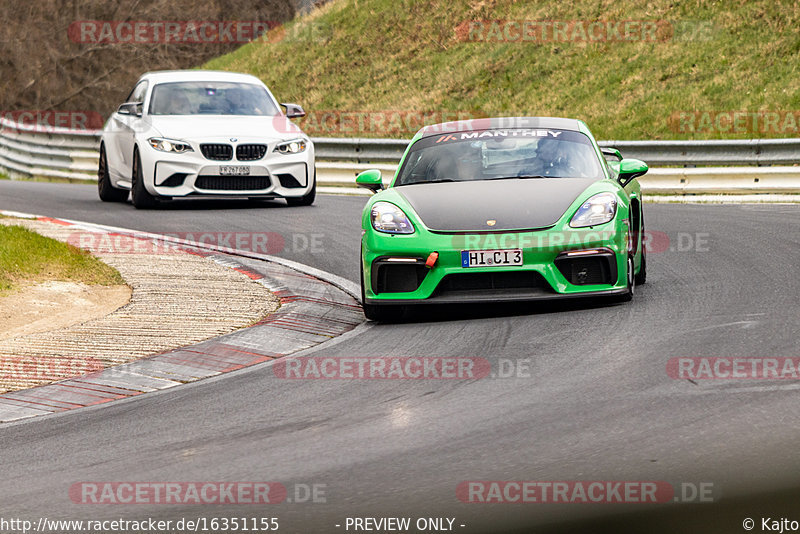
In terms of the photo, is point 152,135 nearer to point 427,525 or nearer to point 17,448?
point 17,448

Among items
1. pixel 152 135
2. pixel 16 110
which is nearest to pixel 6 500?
pixel 152 135

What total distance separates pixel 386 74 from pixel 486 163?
Result: 26.9 meters

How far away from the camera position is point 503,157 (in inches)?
376

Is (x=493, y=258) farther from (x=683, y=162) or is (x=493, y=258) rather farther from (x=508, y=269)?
(x=683, y=162)

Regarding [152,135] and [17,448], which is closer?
[17,448]

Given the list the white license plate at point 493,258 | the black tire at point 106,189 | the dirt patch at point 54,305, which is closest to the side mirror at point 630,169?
the white license plate at point 493,258

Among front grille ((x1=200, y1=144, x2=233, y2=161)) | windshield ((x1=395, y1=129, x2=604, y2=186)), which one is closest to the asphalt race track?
windshield ((x1=395, y1=129, x2=604, y2=186))

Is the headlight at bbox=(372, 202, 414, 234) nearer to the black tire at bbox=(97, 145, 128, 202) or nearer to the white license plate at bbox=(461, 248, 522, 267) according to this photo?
the white license plate at bbox=(461, 248, 522, 267)

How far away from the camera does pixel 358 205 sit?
17.1 meters

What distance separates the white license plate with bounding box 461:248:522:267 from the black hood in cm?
16

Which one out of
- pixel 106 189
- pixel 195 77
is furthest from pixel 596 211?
pixel 106 189

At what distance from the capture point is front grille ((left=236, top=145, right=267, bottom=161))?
617 inches

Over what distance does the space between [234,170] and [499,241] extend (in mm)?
8012

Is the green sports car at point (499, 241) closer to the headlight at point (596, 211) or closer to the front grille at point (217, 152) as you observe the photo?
the headlight at point (596, 211)
